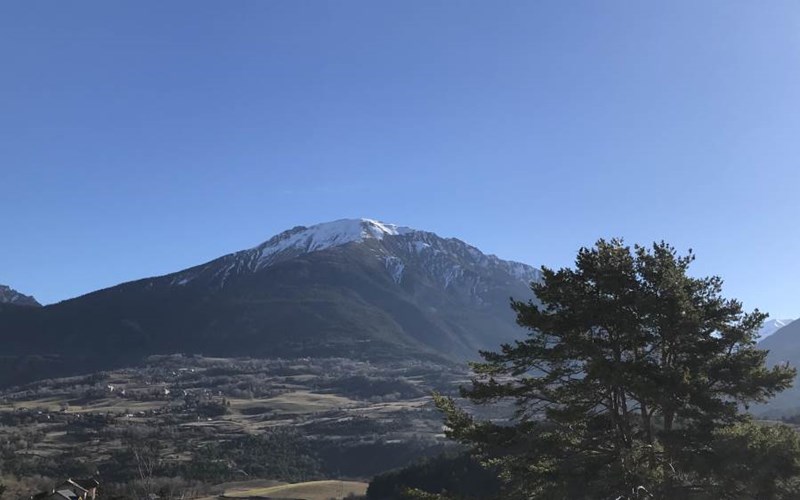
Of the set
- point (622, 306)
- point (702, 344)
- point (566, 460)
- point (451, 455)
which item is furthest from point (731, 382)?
point (451, 455)

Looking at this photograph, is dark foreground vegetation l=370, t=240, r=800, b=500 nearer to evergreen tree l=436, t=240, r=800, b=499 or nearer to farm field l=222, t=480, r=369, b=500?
evergreen tree l=436, t=240, r=800, b=499

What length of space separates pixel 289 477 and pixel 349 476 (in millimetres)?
12345

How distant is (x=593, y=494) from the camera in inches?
762

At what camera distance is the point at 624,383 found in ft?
66.0

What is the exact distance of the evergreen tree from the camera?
2023cm

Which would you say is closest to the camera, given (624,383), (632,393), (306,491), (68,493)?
(624,383)

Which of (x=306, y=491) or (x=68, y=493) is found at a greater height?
(x=68, y=493)

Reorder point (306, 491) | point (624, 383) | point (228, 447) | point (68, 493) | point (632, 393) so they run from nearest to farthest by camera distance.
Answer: point (624, 383) → point (632, 393) → point (68, 493) → point (306, 491) → point (228, 447)

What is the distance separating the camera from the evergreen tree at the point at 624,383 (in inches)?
797

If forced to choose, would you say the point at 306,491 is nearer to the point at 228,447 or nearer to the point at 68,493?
the point at 228,447

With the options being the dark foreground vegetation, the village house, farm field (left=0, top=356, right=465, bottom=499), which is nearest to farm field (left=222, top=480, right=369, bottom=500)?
farm field (left=0, top=356, right=465, bottom=499)

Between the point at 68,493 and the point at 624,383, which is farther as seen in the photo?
the point at 68,493

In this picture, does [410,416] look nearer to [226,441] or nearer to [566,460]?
[226,441]

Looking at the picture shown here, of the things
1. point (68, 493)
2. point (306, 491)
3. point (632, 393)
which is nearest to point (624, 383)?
point (632, 393)
